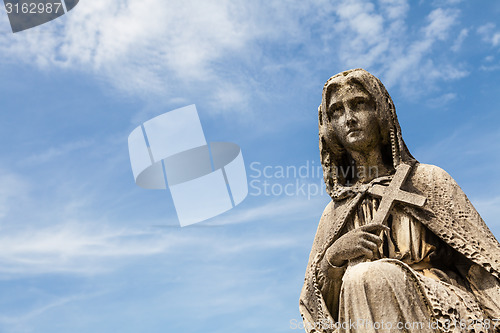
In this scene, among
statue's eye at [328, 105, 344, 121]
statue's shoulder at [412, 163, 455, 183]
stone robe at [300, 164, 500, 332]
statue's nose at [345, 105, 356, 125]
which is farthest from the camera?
statue's eye at [328, 105, 344, 121]

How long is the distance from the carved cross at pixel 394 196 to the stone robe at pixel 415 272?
0.13 m

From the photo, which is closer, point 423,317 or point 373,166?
point 423,317

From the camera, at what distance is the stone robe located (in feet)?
20.7

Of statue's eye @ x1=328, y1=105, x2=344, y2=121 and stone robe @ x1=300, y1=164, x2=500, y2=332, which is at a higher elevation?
statue's eye @ x1=328, y1=105, x2=344, y2=121

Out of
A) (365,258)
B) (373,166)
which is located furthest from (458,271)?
(373,166)

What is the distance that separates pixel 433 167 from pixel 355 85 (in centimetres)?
133

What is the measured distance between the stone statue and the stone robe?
1 cm

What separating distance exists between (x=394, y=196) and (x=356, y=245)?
31.2 inches

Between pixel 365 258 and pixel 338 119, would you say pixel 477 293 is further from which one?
pixel 338 119

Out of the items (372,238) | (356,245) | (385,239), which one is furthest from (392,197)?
(356,245)

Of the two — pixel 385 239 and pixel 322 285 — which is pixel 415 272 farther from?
pixel 322 285

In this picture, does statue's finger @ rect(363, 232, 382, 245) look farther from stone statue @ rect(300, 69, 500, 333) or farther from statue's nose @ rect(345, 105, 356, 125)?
statue's nose @ rect(345, 105, 356, 125)

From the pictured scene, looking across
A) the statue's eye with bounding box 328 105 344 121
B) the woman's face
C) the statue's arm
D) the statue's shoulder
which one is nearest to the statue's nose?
the woman's face

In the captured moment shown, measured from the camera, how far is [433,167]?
7.95 meters
